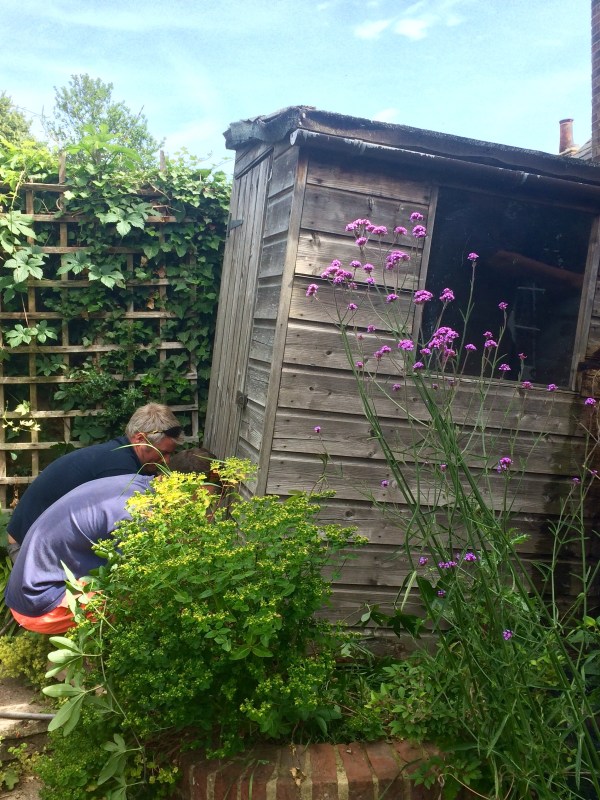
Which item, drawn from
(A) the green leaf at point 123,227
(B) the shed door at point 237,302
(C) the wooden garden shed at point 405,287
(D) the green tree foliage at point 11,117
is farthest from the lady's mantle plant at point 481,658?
(D) the green tree foliage at point 11,117

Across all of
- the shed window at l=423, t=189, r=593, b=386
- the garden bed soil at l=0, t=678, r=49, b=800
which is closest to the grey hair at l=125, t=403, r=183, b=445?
the garden bed soil at l=0, t=678, r=49, b=800

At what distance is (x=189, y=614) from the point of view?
2176 mm

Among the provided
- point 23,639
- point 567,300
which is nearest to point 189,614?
point 23,639

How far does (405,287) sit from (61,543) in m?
2.50

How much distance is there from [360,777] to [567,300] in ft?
11.1

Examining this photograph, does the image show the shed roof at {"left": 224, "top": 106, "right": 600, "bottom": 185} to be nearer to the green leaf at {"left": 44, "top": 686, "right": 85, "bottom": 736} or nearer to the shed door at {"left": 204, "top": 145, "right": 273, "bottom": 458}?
the shed door at {"left": 204, "top": 145, "right": 273, "bottom": 458}

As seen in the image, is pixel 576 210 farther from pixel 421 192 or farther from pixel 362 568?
pixel 362 568

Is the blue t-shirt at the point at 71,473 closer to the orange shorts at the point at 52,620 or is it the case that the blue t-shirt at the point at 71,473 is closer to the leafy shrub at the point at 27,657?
the leafy shrub at the point at 27,657

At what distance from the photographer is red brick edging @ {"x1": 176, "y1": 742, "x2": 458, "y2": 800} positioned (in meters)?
2.26

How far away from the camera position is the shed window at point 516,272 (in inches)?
167

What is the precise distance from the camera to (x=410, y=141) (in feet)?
12.9

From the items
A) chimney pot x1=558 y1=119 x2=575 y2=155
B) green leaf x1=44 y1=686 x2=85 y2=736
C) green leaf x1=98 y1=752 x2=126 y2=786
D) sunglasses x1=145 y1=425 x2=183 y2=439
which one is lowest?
green leaf x1=98 y1=752 x2=126 y2=786

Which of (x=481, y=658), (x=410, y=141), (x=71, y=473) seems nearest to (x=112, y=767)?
(x=481, y=658)

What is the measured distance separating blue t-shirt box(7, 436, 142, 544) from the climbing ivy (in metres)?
1.95
